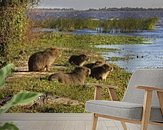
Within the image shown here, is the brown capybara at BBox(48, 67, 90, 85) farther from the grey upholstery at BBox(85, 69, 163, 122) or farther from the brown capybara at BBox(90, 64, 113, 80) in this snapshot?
the grey upholstery at BBox(85, 69, 163, 122)

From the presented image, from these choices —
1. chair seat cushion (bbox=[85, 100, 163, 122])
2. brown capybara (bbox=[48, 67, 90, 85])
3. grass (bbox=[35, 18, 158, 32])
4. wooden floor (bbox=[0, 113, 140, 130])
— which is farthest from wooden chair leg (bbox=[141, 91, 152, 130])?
grass (bbox=[35, 18, 158, 32])

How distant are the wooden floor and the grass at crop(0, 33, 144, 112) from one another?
0.43ft

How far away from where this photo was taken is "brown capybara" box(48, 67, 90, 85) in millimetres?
5762

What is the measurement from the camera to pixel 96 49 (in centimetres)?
596

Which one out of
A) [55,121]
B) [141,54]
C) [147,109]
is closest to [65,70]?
[55,121]

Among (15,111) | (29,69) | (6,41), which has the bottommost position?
(15,111)

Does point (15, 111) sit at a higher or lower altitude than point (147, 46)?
lower

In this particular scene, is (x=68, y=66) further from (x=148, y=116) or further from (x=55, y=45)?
(x=148, y=116)

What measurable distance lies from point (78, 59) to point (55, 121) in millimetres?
990

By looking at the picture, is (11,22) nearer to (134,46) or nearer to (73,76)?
(73,76)

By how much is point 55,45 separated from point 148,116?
2.68m

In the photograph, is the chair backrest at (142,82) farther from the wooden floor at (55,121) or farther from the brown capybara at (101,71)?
the brown capybara at (101,71)

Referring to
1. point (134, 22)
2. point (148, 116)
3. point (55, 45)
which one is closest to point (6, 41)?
point (55, 45)

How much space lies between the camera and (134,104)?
373cm
